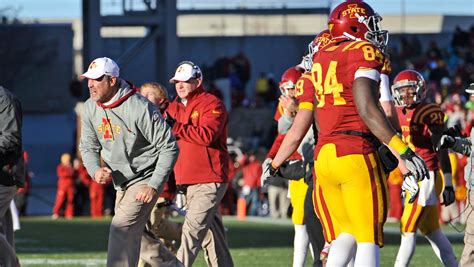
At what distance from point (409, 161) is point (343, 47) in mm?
864

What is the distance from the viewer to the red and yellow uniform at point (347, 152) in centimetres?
812

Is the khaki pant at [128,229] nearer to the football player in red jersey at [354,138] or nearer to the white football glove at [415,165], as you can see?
the football player in red jersey at [354,138]

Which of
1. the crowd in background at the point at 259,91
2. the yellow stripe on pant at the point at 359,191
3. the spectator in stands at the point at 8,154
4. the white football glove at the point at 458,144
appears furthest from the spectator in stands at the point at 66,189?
the yellow stripe on pant at the point at 359,191

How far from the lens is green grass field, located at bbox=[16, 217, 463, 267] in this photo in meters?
14.3

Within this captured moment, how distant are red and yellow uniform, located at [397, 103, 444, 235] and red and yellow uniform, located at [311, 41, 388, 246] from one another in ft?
10.1

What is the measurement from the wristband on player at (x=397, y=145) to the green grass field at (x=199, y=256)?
551 centimetres

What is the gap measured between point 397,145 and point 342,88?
0.56 meters

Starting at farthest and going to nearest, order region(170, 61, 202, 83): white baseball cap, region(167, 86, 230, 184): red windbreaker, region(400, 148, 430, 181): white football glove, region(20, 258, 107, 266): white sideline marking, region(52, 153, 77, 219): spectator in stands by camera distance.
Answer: region(52, 153, 77, 219): spectator in stands → region(20, 258, 107, 266): white sideline marking → region(170, 61, 202, 83): white baseball cap → region(167, 86, 230, 184): red windbreaker → region(400, 148, 430, 181): white football glove

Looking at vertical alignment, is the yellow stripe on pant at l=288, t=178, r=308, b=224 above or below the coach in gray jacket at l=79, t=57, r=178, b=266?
below

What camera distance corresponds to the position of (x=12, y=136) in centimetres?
1038

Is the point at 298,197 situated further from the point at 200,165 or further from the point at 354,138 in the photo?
the point at 354,138

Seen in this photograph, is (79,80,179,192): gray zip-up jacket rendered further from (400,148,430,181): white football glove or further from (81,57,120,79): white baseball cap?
(400,148,430,181): white football glove

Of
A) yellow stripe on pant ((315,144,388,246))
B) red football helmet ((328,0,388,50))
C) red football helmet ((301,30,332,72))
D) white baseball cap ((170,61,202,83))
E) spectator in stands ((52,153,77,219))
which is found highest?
red football helmet ((328,0,388,50))

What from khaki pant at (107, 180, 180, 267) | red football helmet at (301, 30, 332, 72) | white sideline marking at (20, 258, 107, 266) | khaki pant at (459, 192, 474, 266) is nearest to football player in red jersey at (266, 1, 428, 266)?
red football helmet at (301, 30, 332, 72)
